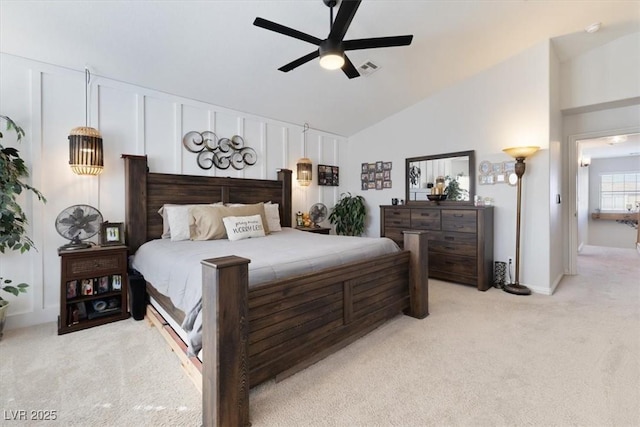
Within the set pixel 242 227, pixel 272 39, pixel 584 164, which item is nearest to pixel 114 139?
pixel 242 227

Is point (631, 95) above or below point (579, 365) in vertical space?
above

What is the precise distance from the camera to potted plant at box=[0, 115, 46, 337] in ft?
7.36

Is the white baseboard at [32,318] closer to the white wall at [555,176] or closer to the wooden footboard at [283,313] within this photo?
the wooden footboard at [283,313]

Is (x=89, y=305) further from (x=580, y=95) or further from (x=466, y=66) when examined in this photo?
(x=580, y=95)

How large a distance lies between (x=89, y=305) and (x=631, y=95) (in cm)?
658

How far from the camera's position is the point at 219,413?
138cm

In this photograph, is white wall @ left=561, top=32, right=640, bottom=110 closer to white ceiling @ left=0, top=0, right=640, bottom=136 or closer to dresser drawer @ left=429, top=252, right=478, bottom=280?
white ceiling @ left=0, top=0, right=640, bottom=136

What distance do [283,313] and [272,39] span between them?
2593 mm

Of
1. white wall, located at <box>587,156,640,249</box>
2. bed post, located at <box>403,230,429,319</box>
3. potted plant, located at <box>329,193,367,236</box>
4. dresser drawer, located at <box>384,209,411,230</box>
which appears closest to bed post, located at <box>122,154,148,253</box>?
bed post, located at <box>403,230,429,319</box>

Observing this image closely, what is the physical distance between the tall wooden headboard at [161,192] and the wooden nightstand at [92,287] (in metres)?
0.35

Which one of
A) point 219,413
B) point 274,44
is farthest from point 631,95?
point 219,413

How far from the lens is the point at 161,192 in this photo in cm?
339

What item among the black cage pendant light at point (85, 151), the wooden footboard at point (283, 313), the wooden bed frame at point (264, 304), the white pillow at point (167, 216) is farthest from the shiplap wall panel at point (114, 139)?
the wooden footboard at point (283, 313)

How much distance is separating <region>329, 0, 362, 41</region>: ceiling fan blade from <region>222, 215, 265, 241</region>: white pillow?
195 centimetres
